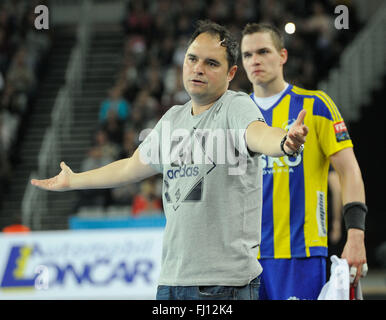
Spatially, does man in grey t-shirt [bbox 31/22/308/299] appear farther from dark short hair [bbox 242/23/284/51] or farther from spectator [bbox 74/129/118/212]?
spectator [bbox 74/129/118/212]

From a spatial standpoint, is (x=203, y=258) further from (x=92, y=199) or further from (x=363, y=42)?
(x=363, y=42)

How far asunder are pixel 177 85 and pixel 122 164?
6954 mm

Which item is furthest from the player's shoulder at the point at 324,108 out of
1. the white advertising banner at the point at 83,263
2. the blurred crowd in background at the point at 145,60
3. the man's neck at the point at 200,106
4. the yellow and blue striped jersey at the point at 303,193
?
the white advertising banner at the point at 83,263

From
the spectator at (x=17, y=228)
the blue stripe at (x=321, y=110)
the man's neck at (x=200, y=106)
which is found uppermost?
the blue stripe at (x=321, y=110)

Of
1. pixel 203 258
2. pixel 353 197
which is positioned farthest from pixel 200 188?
pixel 353 197

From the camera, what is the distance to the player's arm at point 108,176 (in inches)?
145

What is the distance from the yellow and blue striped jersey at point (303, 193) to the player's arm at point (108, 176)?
108 cm

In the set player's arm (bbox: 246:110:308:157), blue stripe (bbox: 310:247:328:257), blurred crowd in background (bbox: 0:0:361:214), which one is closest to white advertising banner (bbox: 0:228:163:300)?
blurred crowd in background (bbox: 0:0:361:214)

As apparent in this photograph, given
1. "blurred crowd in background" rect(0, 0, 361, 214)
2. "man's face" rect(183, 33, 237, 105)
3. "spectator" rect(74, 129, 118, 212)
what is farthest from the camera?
"blurred crowd in background" rect(0, 0, 361, 214)

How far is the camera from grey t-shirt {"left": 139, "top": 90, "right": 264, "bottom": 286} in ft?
10.3

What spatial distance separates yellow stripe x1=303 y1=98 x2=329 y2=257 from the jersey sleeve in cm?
4

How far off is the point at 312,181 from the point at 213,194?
4.82 ft

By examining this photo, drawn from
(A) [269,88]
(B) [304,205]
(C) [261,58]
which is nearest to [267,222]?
(B) [304,205]
